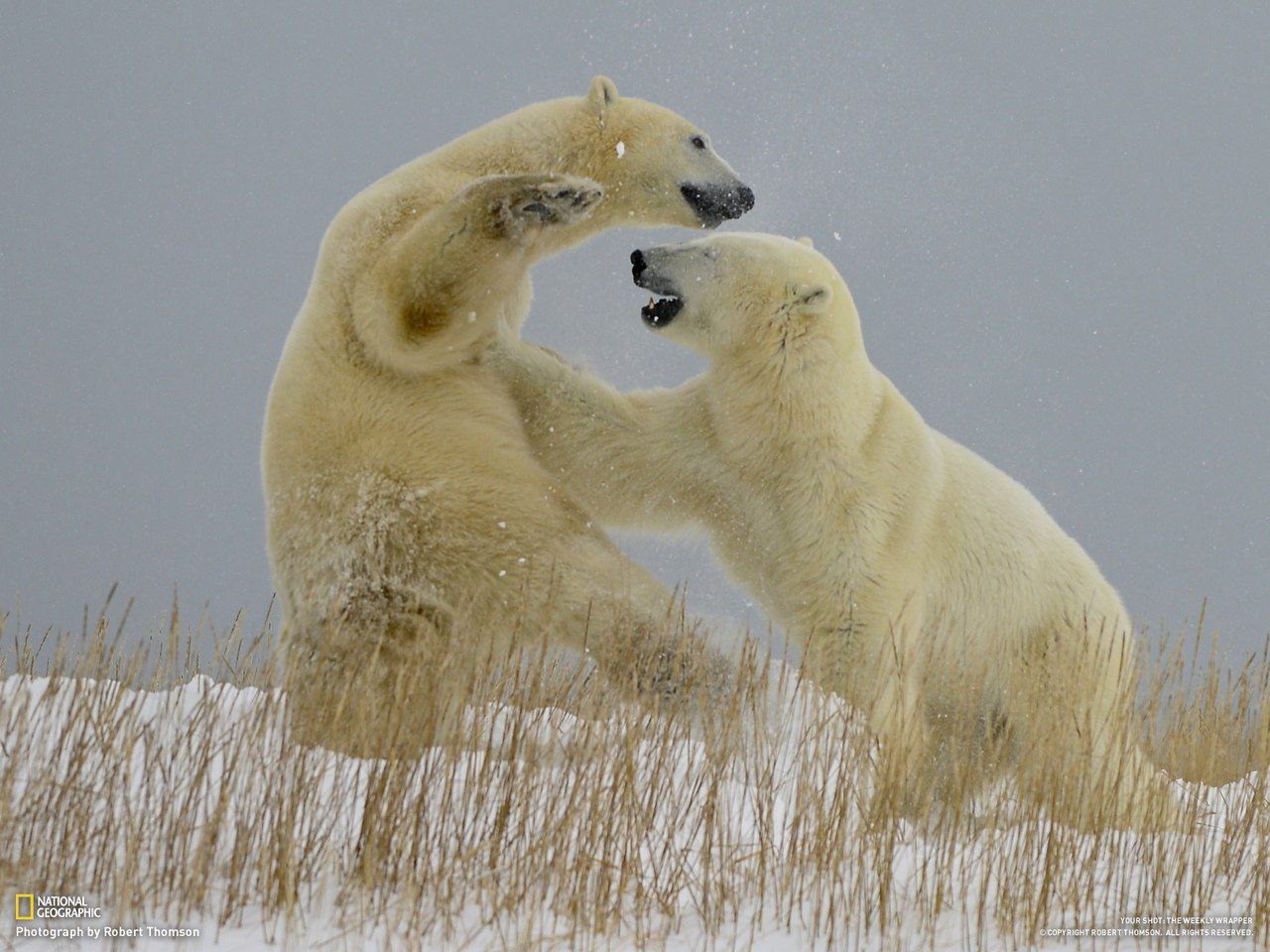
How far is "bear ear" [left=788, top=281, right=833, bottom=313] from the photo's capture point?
3.71m

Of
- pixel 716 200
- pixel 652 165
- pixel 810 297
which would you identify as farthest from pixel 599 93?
pixel 810 297

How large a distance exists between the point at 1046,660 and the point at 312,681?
2147mm

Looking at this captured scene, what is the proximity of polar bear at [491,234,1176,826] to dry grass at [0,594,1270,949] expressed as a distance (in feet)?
1.52

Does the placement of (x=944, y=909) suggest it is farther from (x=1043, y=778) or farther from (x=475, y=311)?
(x=475, y=311)

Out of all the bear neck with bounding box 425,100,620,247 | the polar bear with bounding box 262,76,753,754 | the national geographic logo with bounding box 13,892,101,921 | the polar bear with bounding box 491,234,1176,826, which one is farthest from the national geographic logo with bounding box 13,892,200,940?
the bear neck with bounding box 425,100,620,247

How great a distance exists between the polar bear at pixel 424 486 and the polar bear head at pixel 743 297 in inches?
17.3

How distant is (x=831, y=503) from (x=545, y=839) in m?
1.38

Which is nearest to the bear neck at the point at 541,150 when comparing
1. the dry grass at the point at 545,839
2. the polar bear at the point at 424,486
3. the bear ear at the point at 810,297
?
the polar bear at the point at 424,486

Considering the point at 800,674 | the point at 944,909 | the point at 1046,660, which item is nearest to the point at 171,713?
the point at 800,674

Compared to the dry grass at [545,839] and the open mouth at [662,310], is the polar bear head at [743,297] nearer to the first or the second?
the open mouth at [662,310]

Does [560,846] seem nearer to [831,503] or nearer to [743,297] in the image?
[831,503]

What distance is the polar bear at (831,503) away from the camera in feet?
11.8

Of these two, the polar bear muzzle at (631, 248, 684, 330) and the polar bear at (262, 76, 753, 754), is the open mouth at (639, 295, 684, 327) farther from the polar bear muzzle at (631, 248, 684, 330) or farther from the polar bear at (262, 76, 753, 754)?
the polar bear at (262, 76, 753, 754)

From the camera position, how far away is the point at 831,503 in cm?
362
